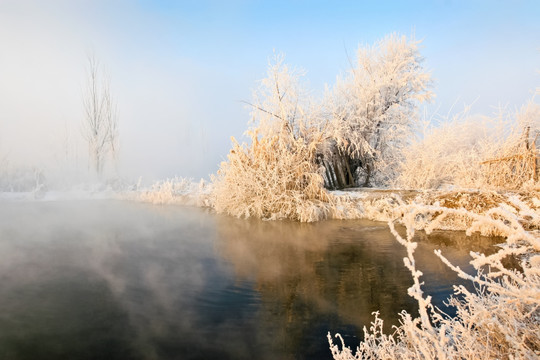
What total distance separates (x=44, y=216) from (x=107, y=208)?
2348mm

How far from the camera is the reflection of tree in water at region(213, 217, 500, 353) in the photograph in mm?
4316

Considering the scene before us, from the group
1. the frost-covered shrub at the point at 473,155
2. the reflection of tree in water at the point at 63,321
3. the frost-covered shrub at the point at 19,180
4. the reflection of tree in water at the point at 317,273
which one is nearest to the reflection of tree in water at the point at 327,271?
the reflection of tree in water at the point at 317,273

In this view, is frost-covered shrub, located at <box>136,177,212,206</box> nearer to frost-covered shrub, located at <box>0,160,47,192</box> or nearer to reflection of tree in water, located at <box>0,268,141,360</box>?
frost-covered shrub, located at <box>0,160,47,192</box>

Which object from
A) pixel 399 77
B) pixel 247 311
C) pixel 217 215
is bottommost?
pixel 247 311

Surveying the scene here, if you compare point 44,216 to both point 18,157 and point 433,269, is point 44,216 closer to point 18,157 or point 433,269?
point 433,269

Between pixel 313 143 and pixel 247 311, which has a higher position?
pixel 313 143

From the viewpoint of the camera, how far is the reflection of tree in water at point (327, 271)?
14.2 feet

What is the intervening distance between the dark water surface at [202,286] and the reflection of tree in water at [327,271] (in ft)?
0.08

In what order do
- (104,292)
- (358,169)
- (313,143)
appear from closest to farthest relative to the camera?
1. (104,292)
2. (313,143)
3. (358,169)

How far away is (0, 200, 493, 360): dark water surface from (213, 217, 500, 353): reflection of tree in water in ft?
0.08

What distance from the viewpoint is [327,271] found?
249 inches

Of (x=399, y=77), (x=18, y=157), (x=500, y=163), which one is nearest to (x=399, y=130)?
(x=399, y=77)

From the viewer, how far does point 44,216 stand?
12227 millimetres

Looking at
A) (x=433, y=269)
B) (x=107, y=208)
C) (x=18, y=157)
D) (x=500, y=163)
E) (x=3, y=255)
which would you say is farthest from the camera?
(x=18, y=157)
